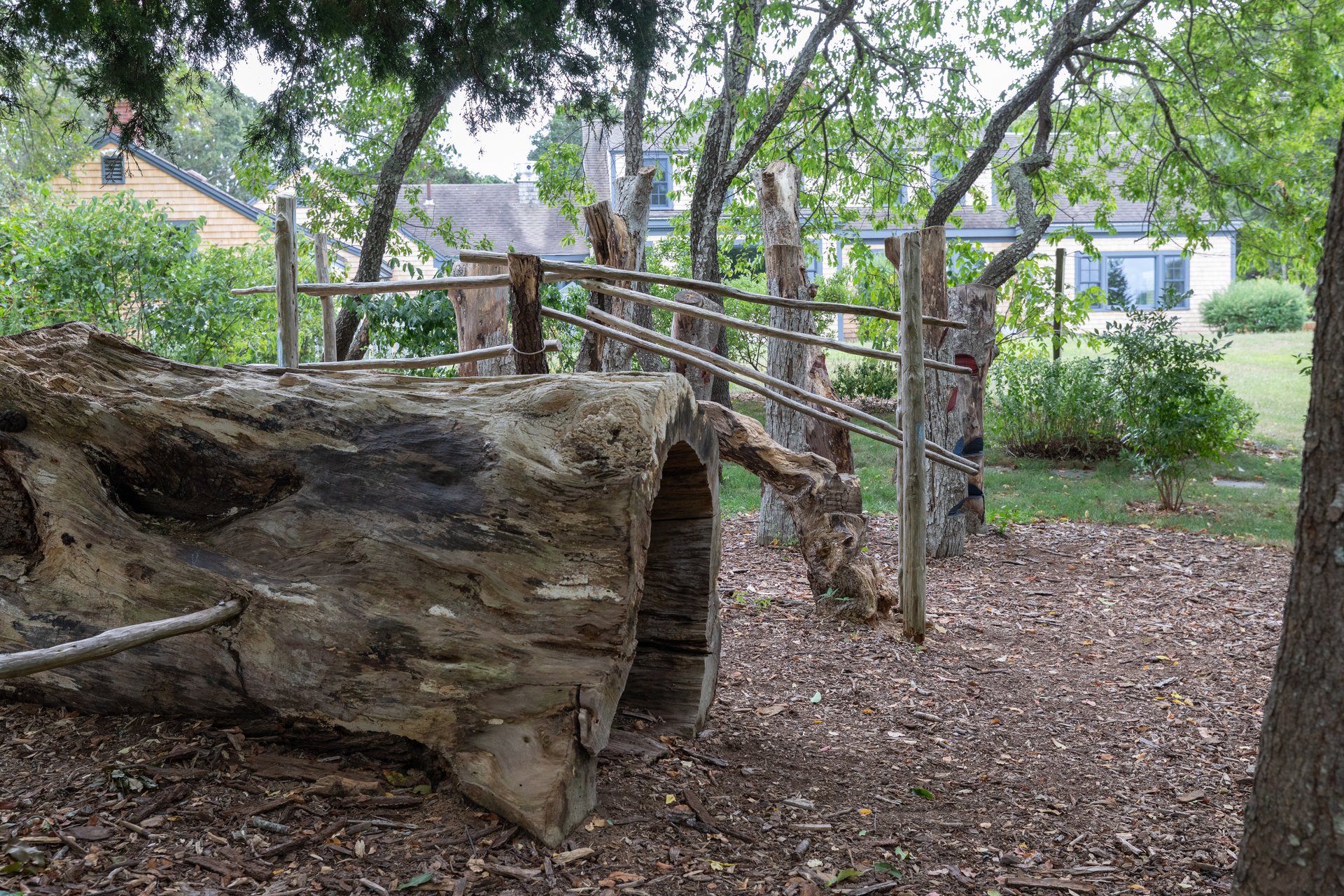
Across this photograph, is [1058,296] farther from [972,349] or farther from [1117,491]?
[972,349]

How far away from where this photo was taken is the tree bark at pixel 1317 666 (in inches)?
73.9

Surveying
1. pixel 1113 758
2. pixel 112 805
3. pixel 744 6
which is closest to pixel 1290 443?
pixel 744 6

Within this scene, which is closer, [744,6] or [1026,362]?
[744,6]

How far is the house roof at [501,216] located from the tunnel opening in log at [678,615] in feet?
71.6

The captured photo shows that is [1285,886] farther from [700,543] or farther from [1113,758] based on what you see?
[700,543]

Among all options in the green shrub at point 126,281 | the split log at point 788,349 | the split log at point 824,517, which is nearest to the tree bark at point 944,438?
the split log at point 788,349

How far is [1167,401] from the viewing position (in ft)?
28.7

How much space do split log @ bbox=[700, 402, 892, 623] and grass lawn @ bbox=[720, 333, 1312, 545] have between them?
3.33 m

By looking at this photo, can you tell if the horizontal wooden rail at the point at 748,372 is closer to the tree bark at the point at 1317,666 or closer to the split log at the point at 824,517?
the split log at the point at 824,517

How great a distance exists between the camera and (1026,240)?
8242mm

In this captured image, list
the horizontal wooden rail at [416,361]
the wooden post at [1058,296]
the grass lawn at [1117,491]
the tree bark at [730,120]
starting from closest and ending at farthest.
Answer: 1. the horizontal wooden rail at [416,361]
2. the grass lawn at [1117,491]
3. the tree bark at [730,120]
4. the wooden post at [1058,296]

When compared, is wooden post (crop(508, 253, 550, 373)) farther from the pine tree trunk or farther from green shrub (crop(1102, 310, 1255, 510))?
green shrub (crop(1102, 310, 1255, 510))

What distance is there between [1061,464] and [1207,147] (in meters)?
3.87

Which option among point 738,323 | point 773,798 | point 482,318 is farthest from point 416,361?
point 773,798
